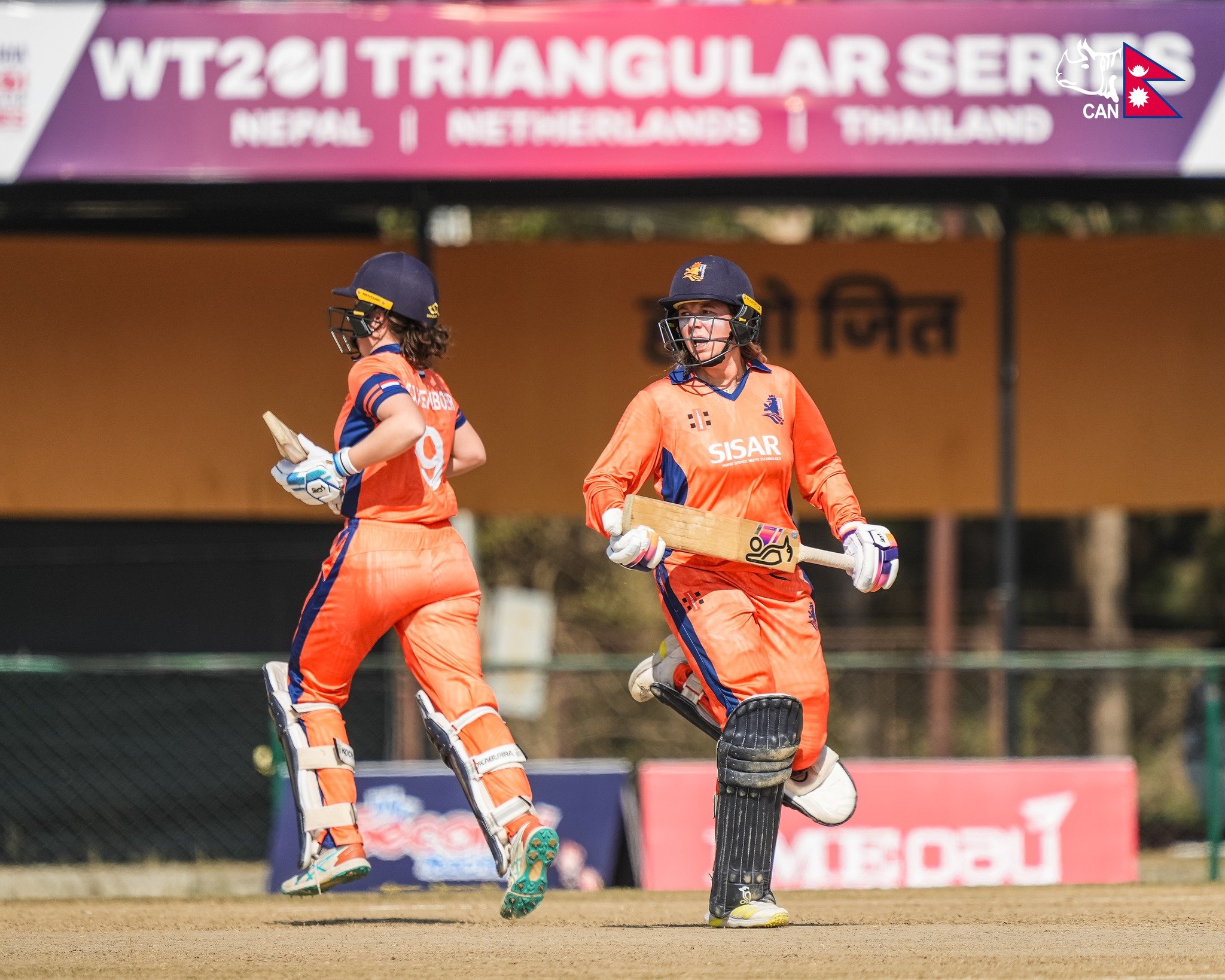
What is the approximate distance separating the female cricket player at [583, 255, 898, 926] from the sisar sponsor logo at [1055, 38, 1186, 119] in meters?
3.76

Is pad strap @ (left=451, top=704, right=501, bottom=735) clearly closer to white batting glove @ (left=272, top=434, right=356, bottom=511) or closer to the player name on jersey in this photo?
white batting glove @ (left=272, top=434, right=356, bottom=511)

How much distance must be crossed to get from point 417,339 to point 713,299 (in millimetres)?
1058

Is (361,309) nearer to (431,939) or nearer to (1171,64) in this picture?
(431,939)

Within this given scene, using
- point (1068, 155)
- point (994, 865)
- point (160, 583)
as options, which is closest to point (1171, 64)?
point (1068, 155)

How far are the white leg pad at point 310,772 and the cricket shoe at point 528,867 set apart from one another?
618 millimetres

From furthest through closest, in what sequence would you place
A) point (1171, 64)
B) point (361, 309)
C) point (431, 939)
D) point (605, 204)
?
point (605, 204) < point (1171, 64) < point (361, 309) < point (431, 939)

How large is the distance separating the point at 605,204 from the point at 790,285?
5.03ft

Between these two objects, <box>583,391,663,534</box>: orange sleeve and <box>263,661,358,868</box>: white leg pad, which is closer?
<box>583,391,663,534</box>: orange sleeve

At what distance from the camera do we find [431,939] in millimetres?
5570

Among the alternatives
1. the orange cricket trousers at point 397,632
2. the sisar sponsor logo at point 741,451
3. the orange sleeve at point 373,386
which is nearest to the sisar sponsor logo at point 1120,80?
the sisar sponsor logo at point 741,451

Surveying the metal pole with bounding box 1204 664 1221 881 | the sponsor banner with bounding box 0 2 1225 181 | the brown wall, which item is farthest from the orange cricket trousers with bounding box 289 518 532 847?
the brown wall

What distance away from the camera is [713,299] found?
5.80 m

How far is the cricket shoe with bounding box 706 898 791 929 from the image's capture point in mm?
5660

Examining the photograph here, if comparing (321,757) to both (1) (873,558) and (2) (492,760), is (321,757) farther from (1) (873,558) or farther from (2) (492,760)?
(1) (873,558)
